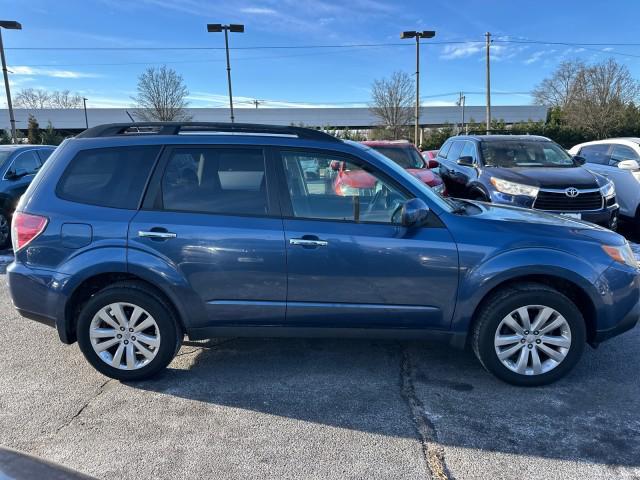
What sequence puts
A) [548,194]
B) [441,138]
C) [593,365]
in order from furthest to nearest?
[441,138] < [548,194] < [593,365]

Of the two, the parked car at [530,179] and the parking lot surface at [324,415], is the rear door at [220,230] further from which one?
the parked car at [530,179]

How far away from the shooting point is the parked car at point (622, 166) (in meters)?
8.41

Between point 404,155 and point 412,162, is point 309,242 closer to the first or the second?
point 412,162

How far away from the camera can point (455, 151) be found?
9984 mm

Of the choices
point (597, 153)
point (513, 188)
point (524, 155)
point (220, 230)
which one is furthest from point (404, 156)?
point (220, 230)

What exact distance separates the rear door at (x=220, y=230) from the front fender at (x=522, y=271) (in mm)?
1315

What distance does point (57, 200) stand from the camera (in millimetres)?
3506

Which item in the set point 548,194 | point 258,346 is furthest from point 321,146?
point 548,194

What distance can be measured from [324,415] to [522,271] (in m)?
1.67

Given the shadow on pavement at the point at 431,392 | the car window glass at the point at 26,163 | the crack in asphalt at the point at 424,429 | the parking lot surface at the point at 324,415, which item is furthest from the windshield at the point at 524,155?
the car window glass at the point at 26,163

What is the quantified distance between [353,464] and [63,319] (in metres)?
2.34

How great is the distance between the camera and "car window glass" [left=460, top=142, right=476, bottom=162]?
8.69 m

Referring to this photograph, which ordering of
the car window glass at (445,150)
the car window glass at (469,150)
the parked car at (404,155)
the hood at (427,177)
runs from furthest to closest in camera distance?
the car window glass at (445,150) < the parked car at (404,155) < the car window glass at (469,150) < the hood at (427,177)

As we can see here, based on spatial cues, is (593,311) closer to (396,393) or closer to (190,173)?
(396,393)
